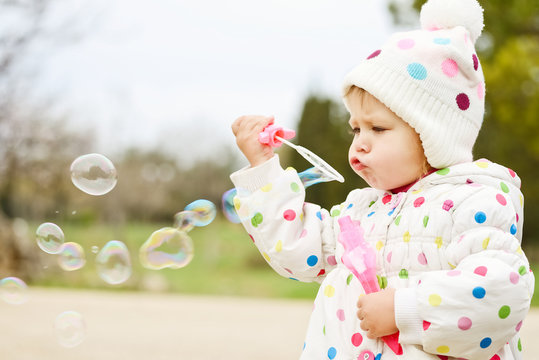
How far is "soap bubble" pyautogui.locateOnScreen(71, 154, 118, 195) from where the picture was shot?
119 inches

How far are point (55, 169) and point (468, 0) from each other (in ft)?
43.2

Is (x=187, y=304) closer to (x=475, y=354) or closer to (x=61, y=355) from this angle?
(x=61, y=355)

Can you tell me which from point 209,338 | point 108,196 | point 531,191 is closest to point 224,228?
point 108,196

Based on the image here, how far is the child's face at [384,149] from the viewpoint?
1990mm

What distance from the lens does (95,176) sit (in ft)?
9.98

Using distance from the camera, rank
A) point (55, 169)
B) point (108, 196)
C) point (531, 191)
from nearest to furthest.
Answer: point (55, 169)
point (531, 191)
point (108, 196)

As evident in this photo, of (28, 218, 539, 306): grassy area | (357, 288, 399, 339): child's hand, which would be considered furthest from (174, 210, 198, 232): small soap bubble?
(28, 218, 539, 306): grassy area

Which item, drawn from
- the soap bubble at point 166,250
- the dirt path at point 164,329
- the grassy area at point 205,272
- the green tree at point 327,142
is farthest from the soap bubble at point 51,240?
the green tree at point 327,142

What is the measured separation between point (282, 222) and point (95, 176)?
1.21 meters

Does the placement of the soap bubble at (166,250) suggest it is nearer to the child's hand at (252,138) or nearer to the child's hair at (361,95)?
the child's hand at (252,138)

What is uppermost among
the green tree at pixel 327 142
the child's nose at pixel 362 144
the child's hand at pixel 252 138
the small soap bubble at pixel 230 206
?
the child's hand at pixel 252 138

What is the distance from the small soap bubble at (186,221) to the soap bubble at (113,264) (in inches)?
14.8

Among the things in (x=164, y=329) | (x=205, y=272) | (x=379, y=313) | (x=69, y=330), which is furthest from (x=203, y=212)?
(x=205, y=272)

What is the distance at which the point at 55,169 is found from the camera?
14.3 metres
